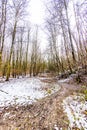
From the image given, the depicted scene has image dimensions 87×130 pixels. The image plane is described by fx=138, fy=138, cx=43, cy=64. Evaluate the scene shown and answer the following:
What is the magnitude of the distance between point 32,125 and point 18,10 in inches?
619

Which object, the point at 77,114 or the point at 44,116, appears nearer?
the point at 44,116

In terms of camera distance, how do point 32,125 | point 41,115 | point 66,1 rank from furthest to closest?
1. point 66,1
2. point 41,115
3. point 32,125

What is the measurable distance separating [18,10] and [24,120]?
604 inches

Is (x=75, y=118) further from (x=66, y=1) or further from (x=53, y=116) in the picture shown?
(x=66, y=1)

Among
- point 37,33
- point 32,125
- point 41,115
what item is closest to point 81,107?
point 41,115

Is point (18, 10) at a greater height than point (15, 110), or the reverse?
point (18, 10)

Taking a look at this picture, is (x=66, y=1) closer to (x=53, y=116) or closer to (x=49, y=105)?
(x=49, y=105)

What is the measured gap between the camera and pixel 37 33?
31359 mm

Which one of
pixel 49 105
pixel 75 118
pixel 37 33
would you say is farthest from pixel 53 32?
pixel 75 118

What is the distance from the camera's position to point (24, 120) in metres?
5.59

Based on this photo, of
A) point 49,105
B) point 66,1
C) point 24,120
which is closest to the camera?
point 24,120

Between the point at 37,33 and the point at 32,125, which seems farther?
the point at 37,33

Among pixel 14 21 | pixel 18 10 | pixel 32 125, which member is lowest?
pixel 32 125

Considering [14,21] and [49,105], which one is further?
[14,21]
